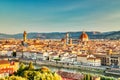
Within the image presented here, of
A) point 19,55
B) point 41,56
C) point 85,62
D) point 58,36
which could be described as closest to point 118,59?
point 85,62

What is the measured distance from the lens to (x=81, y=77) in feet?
46.0

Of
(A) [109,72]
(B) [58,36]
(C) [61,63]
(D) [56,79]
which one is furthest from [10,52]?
(B) [58,36]

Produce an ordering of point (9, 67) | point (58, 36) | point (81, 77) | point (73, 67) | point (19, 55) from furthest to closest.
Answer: point (58, 36) → point (19, 55) → point (73, 67) → point (9, 67) → point (81, 77)

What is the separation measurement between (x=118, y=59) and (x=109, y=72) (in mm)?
4402

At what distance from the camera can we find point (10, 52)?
3503cm

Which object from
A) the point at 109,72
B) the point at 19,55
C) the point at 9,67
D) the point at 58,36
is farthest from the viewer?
the point at 58,36

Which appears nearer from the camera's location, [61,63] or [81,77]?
[81,77]

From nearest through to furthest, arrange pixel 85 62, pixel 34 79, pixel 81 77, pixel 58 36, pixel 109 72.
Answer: pixel 34 79, pixel 81 77, pixel 109 72, pixel 85 62, pixel 58 36

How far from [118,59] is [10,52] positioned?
15.6 metres

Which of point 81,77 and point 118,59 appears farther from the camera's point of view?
point 118,59

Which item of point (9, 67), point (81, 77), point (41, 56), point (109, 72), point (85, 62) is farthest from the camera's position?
point (41, 56)

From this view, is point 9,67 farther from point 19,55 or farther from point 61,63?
point 19,55

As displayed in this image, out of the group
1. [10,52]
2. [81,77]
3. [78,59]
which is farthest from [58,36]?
[81,77]

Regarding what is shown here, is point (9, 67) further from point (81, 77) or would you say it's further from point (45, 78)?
point (45, 78)
